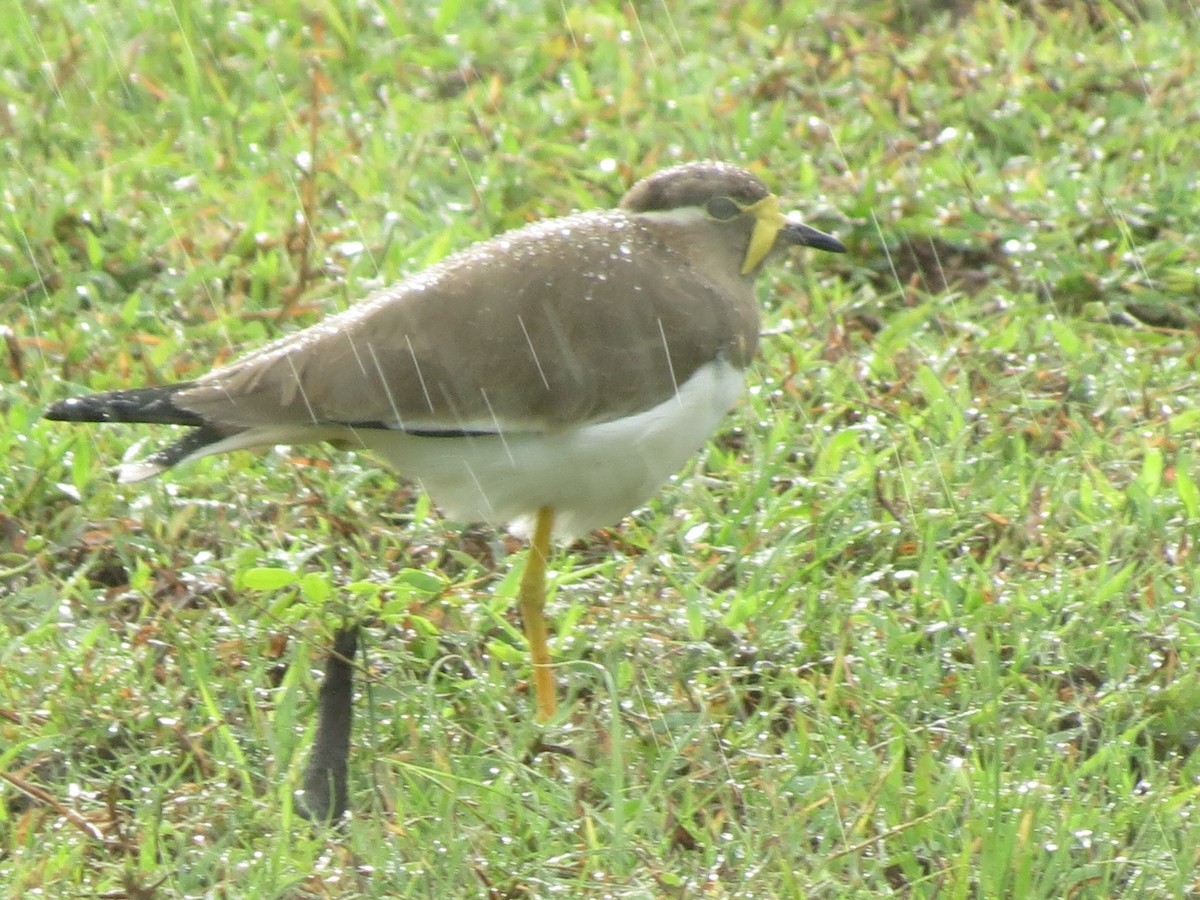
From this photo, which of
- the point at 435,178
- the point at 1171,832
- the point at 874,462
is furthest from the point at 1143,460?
the point at 435,178

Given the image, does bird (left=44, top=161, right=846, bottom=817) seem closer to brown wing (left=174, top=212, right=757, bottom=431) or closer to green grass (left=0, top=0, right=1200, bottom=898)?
brown wing (left=174, top=212, right=757, bottom=431)

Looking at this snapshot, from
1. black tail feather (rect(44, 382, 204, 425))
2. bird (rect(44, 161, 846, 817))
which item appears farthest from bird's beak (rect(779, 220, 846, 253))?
black tail feather (rect(44, 382, 204, 425))

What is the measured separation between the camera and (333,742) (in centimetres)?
365

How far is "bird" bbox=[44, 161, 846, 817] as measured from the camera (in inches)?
156

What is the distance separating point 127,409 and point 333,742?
0.84m

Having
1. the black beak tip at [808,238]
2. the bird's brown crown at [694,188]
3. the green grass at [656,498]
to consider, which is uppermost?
the bird's brown crown at [694,188]

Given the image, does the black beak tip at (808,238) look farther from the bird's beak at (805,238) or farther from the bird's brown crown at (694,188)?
the bird's brown crown at (694,188)

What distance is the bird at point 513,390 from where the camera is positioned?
3965 millimetres

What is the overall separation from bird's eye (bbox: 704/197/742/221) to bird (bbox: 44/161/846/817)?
267mm

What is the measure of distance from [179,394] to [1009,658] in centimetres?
192

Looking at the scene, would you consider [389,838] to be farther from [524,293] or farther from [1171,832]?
[1171,832]

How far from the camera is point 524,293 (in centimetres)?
407

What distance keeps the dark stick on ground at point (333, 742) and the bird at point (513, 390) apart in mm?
487

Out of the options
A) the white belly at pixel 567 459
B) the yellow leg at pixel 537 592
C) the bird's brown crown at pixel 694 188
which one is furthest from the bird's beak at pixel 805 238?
the yellow leg at pixel 537 592
